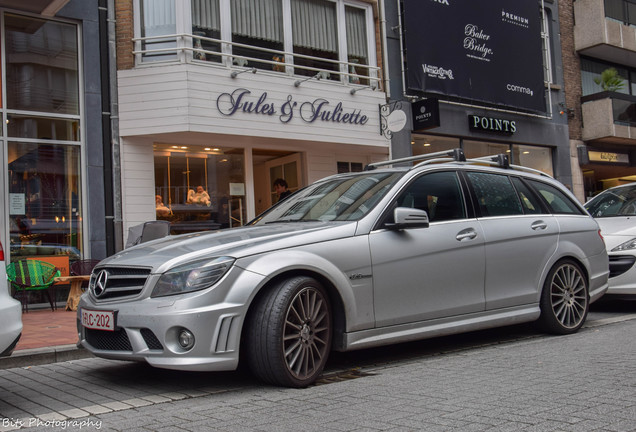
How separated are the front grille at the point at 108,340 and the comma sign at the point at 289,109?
26.6ft

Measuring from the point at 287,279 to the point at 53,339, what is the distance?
3700mm

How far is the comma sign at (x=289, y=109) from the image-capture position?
41.7ft

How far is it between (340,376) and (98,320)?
186cm

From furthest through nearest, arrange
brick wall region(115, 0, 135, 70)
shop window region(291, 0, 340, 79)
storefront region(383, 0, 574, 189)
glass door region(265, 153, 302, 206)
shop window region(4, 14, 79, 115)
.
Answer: storefront region(383, 0, 574, 189), glass door region(265, 153, 302, 206), shop window region(291, 0, 340, 79), brick wall region(115, 0, 135, 70), shop window region(4, 14, 79, 115)

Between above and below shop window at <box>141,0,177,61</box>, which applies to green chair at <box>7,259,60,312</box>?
below

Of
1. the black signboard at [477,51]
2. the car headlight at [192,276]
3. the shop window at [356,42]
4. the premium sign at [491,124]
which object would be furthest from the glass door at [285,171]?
the car headlight at [192,276]

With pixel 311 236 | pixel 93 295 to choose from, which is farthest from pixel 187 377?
pixel 311 236

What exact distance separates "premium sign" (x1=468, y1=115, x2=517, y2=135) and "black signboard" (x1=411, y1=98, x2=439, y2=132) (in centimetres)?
202

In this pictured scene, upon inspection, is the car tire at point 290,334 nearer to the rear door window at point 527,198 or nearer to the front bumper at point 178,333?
the front bumper at point 178,333

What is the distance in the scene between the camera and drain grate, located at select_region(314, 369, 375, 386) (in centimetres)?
497

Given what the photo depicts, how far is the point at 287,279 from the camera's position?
15.7ft

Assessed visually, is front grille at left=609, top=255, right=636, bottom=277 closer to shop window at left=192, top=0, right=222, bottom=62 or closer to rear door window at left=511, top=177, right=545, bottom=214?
rear door window at left=511, top=177, right=545, bottom=214

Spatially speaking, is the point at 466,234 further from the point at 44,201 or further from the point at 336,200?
the point at 44,201

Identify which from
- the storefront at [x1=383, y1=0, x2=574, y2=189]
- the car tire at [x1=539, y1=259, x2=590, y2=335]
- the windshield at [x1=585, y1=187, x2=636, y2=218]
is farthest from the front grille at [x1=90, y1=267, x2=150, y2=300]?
the storefront at [x1=383, y1=0, x2=574, y2=189]
